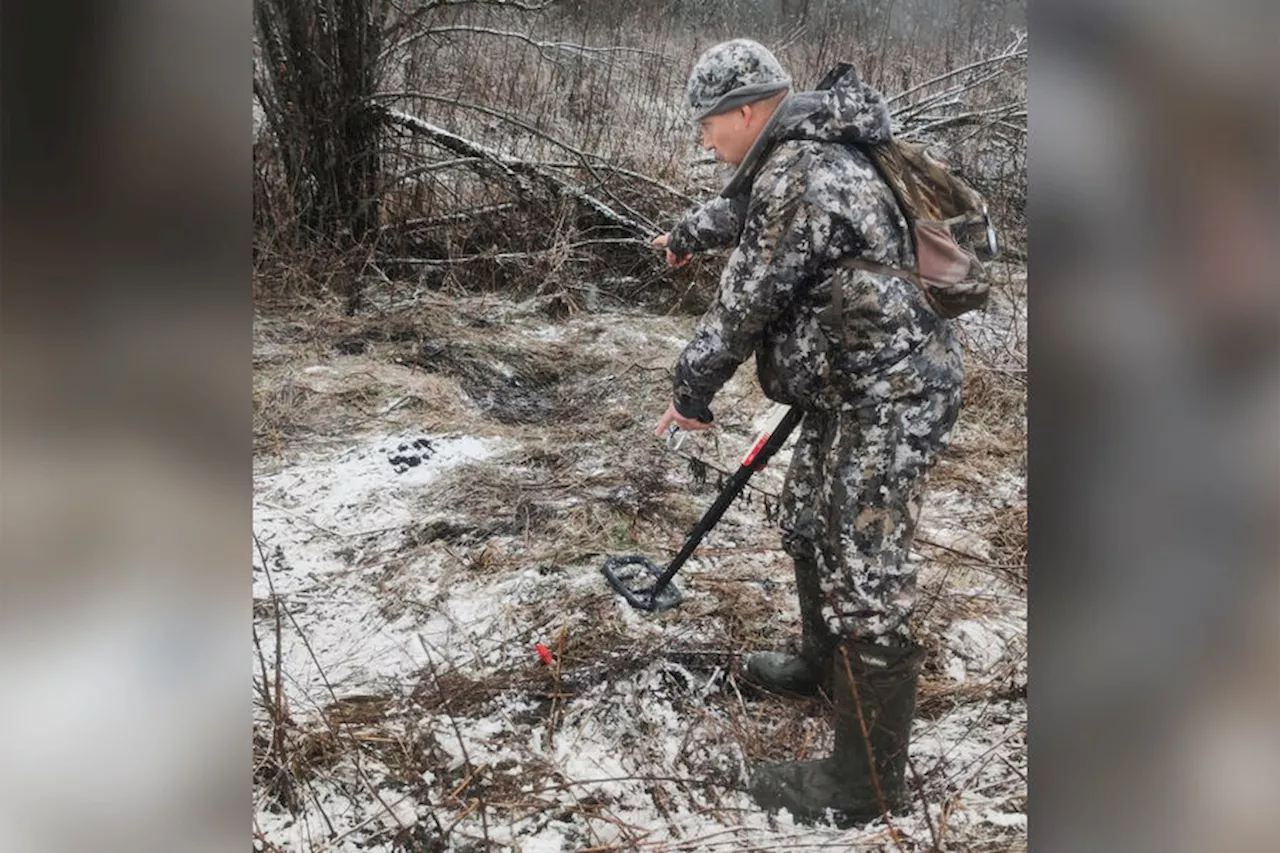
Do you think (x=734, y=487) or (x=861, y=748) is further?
(x=734, y=487)

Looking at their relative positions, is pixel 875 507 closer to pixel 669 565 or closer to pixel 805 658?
pixel 805 658

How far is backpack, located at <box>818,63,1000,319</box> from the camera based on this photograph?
149 centimetres

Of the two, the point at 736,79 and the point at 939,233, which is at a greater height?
the point at 736,79

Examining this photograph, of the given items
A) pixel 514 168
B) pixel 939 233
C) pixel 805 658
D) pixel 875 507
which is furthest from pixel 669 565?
pixel 514 168

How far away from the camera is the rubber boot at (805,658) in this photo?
1694mm

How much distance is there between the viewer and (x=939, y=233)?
1495mm

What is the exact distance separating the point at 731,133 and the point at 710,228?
0.21 meters

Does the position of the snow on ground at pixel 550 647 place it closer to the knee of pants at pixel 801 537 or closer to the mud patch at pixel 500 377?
the mud patch at pixel 500 377

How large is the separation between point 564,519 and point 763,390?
0.57 meters

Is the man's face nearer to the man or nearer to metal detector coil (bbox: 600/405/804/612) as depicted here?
the man

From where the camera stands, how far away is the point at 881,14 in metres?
1.87
